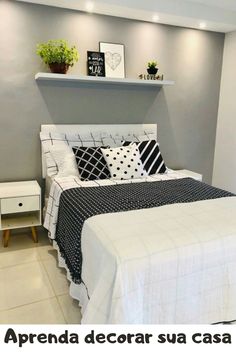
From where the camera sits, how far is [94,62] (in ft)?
9.88

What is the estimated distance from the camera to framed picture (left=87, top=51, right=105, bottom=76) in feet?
9.84

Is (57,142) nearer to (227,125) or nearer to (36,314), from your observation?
(36,314)

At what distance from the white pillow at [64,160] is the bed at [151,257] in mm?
645

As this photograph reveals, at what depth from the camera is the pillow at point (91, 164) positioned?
2.69m

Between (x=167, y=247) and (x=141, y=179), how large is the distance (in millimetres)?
1359

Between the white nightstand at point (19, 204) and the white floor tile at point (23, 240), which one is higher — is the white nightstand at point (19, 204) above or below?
above

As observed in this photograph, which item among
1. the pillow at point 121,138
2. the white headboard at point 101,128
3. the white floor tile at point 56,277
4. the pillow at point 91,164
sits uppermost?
the white headboard at point 101,128

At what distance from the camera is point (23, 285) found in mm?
2180

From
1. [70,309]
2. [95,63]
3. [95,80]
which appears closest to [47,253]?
[70,309]

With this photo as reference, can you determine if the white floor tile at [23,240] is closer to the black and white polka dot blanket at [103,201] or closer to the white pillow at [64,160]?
the black and white polka dot blanket at [103,201]

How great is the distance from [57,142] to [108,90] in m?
0.86

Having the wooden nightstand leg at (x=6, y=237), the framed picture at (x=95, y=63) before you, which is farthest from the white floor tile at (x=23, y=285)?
the framed picture at (x=95, y=63)
